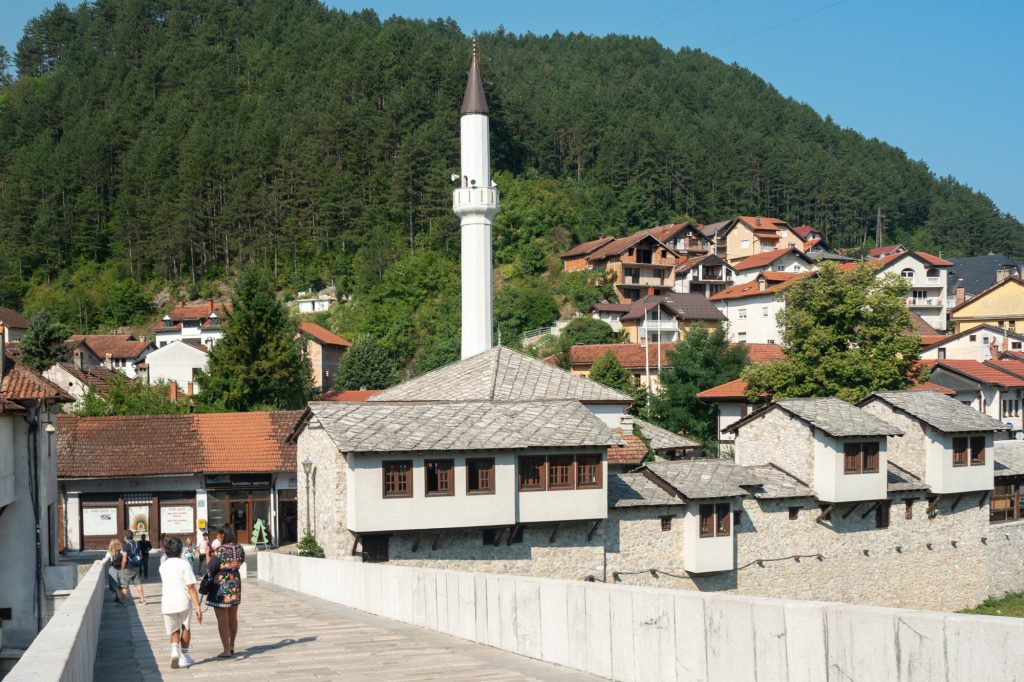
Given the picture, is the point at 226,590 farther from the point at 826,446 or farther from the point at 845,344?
the point at 845,344

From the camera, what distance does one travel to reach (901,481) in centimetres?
3591

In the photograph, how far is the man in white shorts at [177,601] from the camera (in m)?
10.4

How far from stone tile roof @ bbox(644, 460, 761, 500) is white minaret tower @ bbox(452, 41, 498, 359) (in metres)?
10.5

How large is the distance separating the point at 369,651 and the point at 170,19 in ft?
469

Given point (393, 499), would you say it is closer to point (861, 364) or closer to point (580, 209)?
point (861, 364)

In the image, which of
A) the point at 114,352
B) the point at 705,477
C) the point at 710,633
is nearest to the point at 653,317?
the point at 114,352

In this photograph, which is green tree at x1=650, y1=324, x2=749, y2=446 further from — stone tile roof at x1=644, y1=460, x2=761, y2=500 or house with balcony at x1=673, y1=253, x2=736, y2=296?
house with balcony at x1=673, y1=253, x2=736, y2=296

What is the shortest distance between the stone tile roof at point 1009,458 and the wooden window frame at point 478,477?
23.1 meters

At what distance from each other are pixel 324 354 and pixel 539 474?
45.0 metres

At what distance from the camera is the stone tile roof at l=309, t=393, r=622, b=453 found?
25969 millimetres

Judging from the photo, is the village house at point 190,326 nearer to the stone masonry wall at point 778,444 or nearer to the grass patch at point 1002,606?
the stone masonry wall at point 778,444

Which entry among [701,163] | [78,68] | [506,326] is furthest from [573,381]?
[78,68]

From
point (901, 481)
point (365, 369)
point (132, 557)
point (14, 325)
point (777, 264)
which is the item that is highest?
point (777, 264)

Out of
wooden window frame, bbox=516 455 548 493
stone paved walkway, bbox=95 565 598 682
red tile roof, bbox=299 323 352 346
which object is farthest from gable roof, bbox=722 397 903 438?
red tile roof, bbox=299 323 352 346
